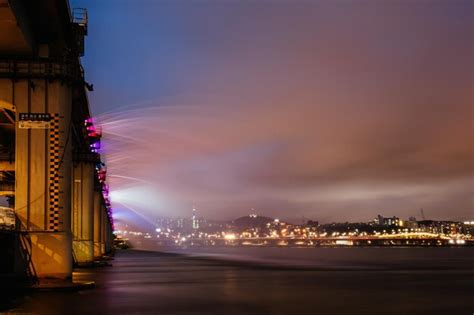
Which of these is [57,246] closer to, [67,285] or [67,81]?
[67,285]

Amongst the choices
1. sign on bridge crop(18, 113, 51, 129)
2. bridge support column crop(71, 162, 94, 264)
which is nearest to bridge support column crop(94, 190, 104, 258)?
bridge support column crop(71, 162, 94, 264)

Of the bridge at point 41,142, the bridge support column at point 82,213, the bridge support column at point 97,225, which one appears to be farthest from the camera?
the bridge support column at point 97,225

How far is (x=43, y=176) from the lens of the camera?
114 ft

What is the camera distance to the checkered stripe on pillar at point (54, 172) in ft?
114

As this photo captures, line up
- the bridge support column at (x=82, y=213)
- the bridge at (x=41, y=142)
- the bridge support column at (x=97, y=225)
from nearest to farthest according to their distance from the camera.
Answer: the bridge at (x=41, y=142) < the bridge support column at (x=82, y=213) < the bridge support column at (x=97, y=225)

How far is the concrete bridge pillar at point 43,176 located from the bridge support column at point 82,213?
26.6 meters

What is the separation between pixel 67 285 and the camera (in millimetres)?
33969

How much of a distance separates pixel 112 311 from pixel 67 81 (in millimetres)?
14287

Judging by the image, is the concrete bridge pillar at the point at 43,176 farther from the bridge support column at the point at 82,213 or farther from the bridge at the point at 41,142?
the bridge support column at the point at 82,213

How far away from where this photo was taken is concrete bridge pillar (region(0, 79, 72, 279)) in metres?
34.3

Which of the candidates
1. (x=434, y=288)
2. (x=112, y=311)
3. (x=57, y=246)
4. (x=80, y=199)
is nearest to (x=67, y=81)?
(x=57, y=246)

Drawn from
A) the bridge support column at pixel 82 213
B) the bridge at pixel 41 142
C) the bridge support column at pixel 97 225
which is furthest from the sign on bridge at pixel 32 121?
the bridge support column at pixel 97 225

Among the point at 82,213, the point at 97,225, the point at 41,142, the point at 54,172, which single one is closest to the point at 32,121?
the point at 41,142

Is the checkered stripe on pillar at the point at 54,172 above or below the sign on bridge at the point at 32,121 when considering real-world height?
below
